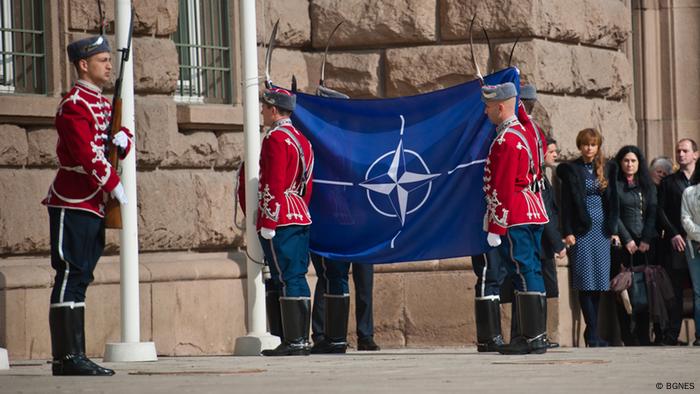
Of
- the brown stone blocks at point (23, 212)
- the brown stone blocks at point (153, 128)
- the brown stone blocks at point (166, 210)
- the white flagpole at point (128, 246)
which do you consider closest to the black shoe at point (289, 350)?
the white flagpole at point (128, 246)

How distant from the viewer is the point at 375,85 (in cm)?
1441

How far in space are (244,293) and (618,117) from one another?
3.76 m

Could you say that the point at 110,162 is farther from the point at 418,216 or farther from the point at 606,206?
the point at 606,206

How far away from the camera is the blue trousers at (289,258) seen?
1171cm

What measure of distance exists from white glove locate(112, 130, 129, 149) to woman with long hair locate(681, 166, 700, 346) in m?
5.92

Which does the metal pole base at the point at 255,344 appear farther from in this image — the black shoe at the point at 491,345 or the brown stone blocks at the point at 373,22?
the brown stone blocks at the point at 373,22

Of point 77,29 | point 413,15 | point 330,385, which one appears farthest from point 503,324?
point 330,385

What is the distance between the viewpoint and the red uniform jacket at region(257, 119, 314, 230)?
1164cm

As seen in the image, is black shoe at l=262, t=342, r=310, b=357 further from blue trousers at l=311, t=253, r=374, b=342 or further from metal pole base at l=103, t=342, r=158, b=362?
blue trousers at l=311, t=253, r=374, b=342

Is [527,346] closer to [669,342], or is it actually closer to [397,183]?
[397,183]

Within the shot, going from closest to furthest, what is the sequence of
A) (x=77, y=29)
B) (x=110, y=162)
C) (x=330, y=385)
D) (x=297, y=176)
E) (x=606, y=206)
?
(x=330, y=385) < (x=110, y=162) < (x=297, y=176) < (x=77, y=29) < (x=606, y=206)

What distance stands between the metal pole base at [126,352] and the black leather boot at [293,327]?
35.1 inches

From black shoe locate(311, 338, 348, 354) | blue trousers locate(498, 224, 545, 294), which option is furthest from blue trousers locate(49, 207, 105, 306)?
blue trousers locate(498, 224, 545, 294)

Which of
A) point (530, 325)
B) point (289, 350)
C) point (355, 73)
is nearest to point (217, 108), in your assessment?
point (355, 73)
